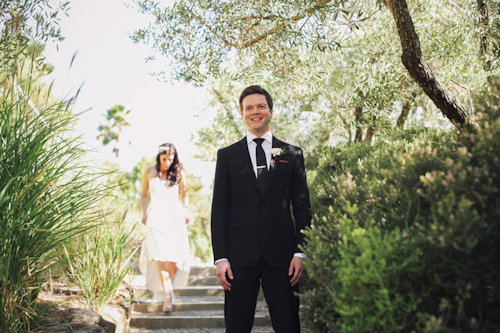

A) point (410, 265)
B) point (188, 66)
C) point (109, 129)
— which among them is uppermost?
point (109, 129)

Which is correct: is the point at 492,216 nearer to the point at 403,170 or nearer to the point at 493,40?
the point at 403,170

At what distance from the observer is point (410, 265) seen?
1.53 metres

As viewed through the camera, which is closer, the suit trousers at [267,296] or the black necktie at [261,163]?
the suit trousers at [267,296]

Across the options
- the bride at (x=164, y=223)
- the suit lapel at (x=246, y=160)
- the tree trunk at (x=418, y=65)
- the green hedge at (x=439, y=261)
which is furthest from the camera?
the bride at (x=164, y=223)

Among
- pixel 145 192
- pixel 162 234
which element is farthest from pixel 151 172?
pixel 162 234

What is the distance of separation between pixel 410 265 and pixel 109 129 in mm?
33423

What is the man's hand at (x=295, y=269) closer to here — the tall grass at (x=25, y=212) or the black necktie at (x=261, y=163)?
the black necktie at (x=261, y=163)

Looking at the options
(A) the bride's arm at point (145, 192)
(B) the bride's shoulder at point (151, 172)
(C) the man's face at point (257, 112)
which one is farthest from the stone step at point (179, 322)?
(C) the man's face at point (257, 112)

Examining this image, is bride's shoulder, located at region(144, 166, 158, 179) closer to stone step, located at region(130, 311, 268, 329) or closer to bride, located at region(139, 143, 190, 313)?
bride, located at region(139, 143, 190, 313)

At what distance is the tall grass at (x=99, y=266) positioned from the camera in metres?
4.17

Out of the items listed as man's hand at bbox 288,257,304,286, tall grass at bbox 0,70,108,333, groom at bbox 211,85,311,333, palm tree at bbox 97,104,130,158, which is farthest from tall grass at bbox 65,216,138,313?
palm tree at bbox 97,104,130,158

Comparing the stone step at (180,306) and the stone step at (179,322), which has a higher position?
the stone step at (180,306)

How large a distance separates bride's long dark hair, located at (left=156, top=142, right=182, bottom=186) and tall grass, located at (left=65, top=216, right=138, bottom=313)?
1793mm

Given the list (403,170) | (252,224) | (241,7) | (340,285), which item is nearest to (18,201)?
(252,224)
